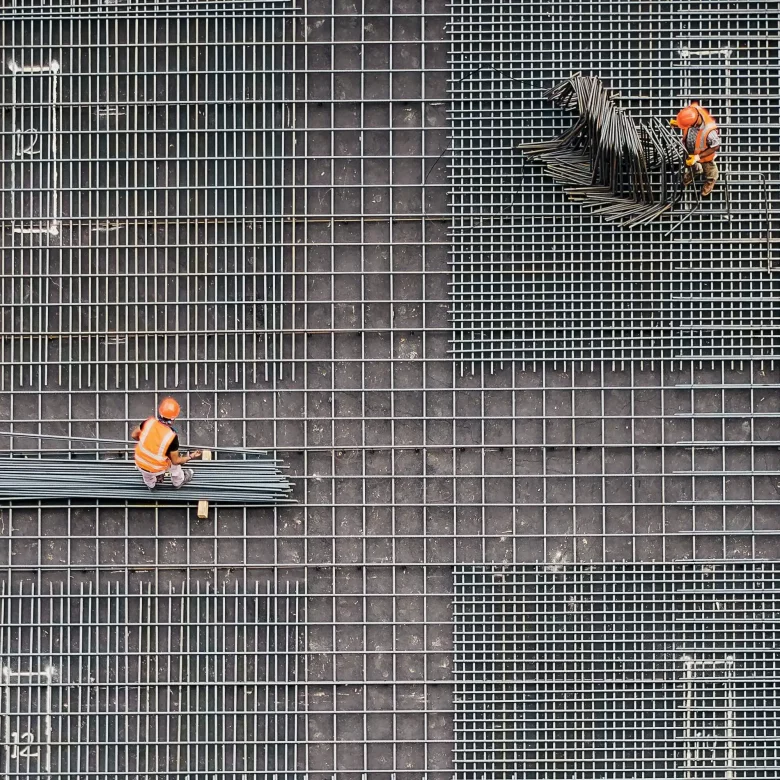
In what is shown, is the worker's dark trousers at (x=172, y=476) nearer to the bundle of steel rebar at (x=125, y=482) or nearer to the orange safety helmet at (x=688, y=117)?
the bundle of steel rebar at (x=125, y=482)

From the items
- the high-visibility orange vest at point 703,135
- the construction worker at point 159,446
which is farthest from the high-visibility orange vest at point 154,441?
the high-visibility orange vest at point 703,135

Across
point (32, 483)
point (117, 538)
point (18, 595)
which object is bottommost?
point (18, 595)

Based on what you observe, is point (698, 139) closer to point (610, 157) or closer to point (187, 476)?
point (610, 157)

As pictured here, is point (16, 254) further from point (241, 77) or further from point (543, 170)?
point (543, 170)

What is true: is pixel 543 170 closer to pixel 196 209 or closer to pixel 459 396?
pixel 459 396

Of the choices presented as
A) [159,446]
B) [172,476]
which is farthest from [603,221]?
[172,476]

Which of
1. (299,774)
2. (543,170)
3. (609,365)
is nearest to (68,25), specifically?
(543,170)

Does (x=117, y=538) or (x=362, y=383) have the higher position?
(x=362, y=383)
